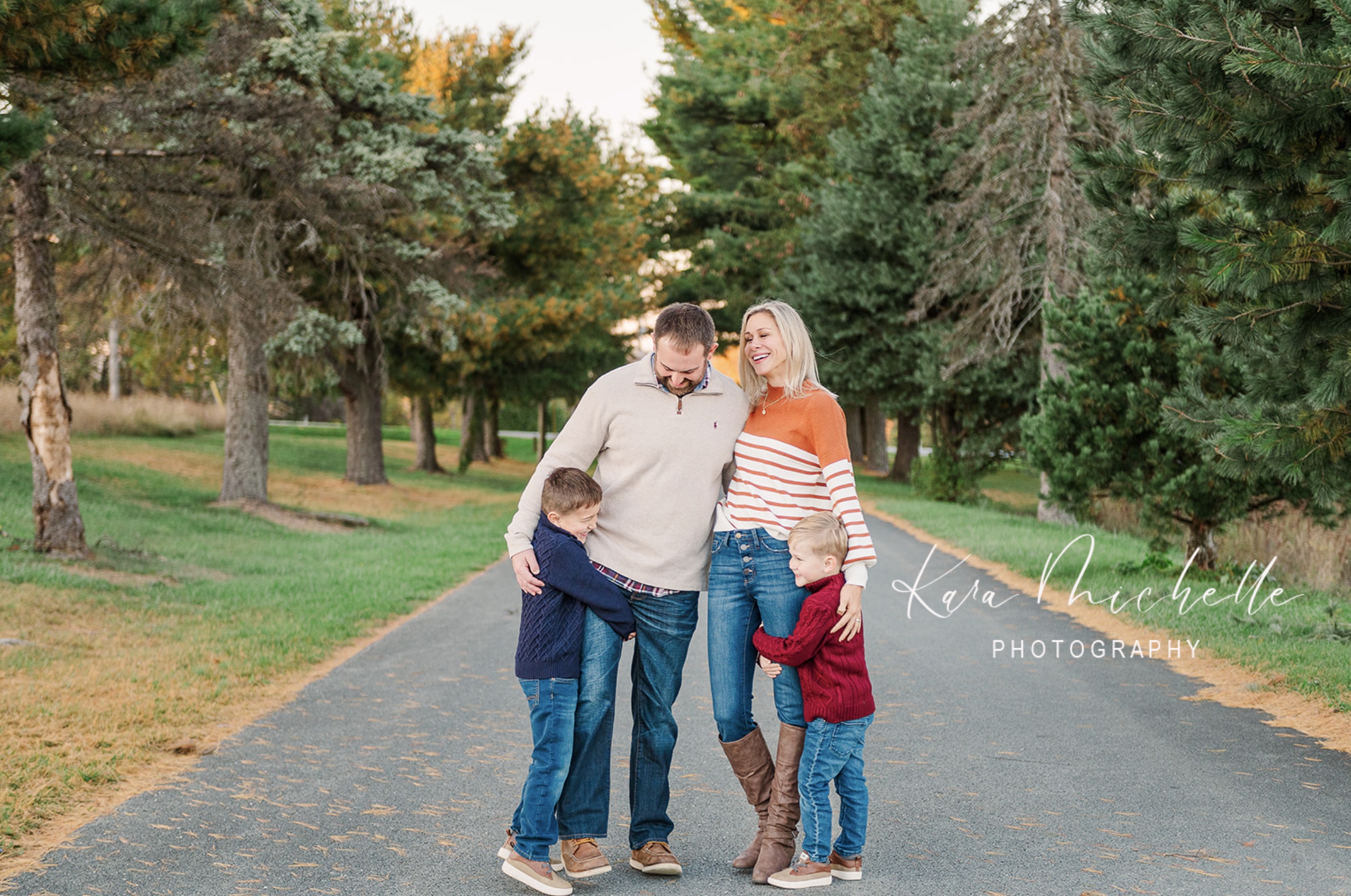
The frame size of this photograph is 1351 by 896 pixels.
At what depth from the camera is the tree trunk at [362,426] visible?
26578 mm

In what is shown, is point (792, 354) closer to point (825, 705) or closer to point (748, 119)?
point (825, 705)

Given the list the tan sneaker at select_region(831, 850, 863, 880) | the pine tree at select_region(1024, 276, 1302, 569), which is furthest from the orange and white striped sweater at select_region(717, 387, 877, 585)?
the pine tree at select_region(1024, 276, 1302, 569)

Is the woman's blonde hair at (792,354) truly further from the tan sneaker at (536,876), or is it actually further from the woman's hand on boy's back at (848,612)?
the tan sneaker at (536,876)

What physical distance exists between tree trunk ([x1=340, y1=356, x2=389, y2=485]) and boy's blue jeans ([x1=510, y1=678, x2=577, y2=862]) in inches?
922

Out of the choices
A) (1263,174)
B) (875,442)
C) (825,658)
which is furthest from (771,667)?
(875,442)

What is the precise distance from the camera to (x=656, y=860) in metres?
4.07

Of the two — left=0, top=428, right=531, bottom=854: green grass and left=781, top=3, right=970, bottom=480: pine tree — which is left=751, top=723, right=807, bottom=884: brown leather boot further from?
left=781, top=3, right=970, bottom=480: pine tree

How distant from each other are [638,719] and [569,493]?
3.06 feet

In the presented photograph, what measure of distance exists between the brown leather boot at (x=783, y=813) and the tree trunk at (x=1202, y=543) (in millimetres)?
9872

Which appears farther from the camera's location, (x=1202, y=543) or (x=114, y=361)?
(x=114, y=361)

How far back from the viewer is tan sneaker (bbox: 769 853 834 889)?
393 centimetres

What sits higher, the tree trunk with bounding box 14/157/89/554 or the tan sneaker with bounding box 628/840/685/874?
the tree trunk with bounding box 14/157/89/554

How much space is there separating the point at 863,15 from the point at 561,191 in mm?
10619

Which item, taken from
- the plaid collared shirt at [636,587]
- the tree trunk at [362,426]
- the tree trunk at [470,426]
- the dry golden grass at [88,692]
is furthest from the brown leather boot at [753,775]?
the tree trunk at [470,426]
